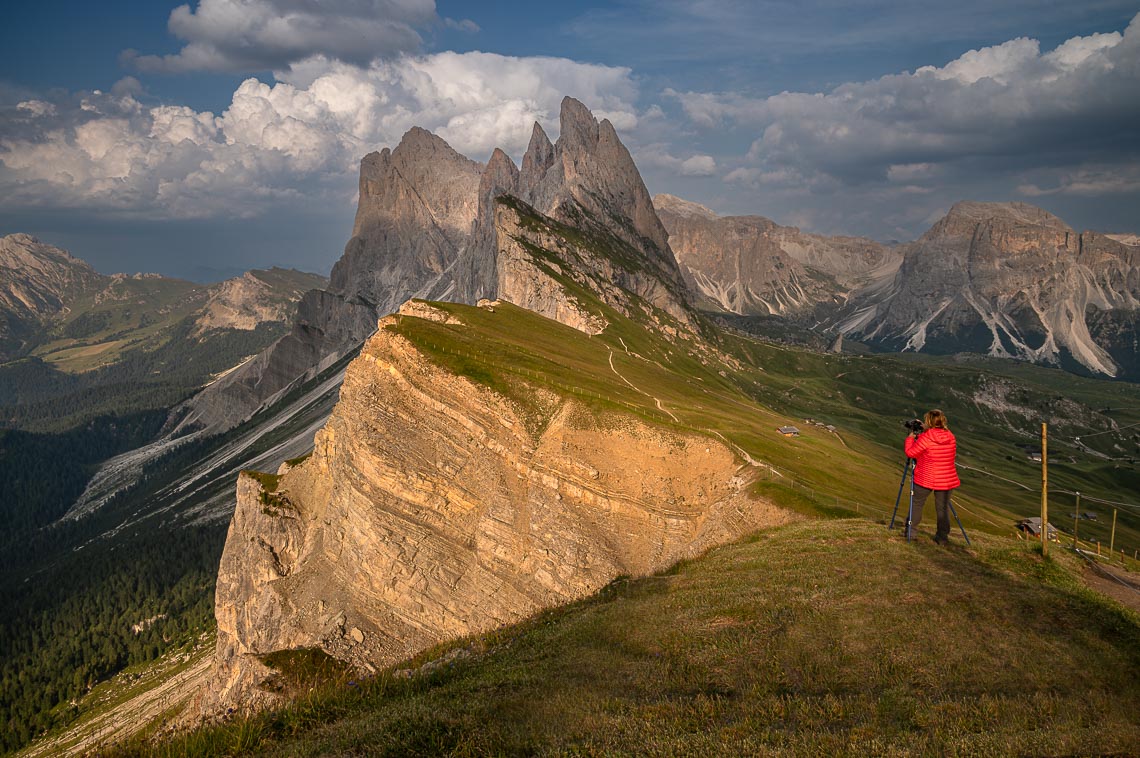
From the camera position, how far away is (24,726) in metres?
101

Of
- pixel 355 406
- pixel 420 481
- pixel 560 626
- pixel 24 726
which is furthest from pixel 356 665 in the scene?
pixel 24 726

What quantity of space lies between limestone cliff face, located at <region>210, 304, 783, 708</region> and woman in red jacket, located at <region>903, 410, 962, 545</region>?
1778 cm

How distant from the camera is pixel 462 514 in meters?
50.4

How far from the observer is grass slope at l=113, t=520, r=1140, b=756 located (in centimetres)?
1074

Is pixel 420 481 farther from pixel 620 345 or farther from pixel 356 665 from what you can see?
pixel 620 345

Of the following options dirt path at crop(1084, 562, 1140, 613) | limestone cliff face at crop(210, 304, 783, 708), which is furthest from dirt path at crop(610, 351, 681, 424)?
dirt path at crop(1084, 562, 1140, 613)

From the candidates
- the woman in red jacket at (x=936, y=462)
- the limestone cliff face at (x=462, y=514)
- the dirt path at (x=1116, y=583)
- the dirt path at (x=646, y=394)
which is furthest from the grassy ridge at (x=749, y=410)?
the woman in red jacket at (x=936, y=462)

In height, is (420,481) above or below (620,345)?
below

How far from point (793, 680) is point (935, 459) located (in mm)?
11084

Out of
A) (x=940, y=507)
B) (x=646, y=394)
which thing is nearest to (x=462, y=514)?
(x=646, y=394)

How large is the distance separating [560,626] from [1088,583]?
59.9 feet

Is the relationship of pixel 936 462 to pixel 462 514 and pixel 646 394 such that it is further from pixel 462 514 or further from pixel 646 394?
pixel 646 394

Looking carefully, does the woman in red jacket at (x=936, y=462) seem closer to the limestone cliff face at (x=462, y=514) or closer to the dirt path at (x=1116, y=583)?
the dirt path at (x=1116, y=583)

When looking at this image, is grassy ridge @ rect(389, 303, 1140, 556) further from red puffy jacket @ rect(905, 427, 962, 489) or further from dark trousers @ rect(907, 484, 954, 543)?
red puffy jacket @ rect(905, 427, 962, 489)
